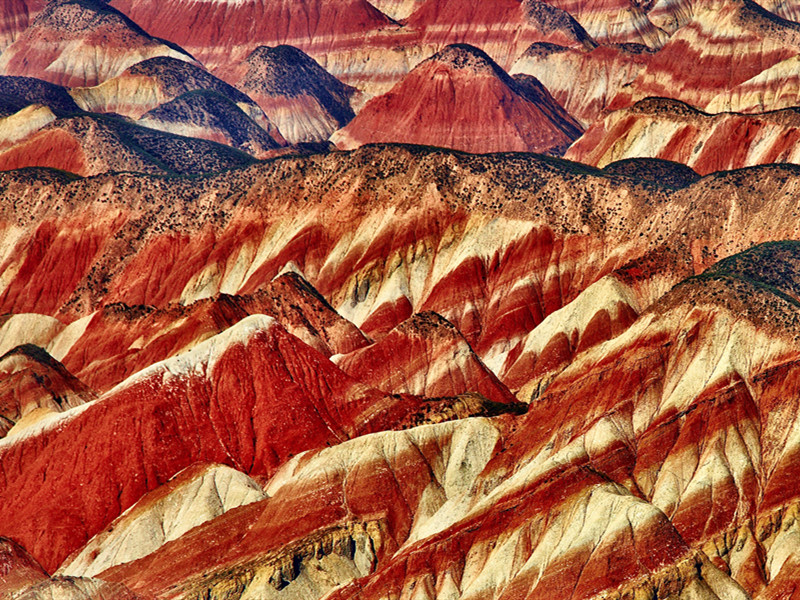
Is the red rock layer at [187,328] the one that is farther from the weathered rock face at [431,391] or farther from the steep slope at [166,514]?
the steep slope at [166,514]

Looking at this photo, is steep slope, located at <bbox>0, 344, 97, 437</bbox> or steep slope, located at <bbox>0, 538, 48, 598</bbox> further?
steep slope, located at <bbox>0, 344, 97, 437</bbox>

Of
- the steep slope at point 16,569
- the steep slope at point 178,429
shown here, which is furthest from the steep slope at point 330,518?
the steep slope at point 178,429

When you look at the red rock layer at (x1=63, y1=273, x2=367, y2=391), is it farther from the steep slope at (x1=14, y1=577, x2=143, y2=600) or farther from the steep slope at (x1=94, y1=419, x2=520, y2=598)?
the steep slope at (x1=14, y1=577, x2=143, y2=600)

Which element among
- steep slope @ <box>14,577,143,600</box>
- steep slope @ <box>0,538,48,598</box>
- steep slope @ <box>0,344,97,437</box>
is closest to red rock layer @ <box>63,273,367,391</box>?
steep slope @ <box>0,344,97,437</box>

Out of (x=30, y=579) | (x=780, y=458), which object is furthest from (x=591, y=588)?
(x=30, y=579)

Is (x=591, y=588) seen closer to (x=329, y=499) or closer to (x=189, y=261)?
(x=329, y=499)

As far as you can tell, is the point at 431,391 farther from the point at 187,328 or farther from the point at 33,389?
the point at 33,389

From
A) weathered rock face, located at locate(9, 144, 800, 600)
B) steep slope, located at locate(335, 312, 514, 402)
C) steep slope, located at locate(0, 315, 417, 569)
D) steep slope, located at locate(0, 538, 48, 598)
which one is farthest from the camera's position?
steep slope, located at locate(335, 312, 514, 402)

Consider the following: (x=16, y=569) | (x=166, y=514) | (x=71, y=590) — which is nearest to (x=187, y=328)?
(x=166, y=514)
